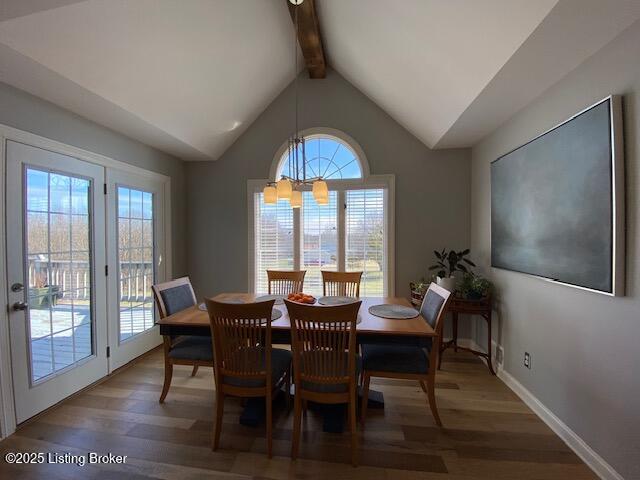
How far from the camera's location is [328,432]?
6.18ft

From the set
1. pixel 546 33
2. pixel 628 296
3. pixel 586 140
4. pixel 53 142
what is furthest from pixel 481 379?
pixel 53 142

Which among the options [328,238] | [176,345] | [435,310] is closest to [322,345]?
[435,310]

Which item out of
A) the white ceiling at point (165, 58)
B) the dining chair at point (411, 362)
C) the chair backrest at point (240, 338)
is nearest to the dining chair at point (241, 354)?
the chair backrest at point (240, 338)

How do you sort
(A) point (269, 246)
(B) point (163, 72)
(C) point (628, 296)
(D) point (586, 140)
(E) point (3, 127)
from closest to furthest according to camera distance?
1. (C) point (628, 296)
2. (D) point (586, 140)
3. (E) point (3, 127)
4. (B) point (163, 72)
5. (A) point (269, 246)

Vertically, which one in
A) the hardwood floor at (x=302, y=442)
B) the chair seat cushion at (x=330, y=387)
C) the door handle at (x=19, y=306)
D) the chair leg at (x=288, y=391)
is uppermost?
the door handle at (x=19, y=306)

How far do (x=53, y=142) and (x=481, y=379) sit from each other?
4.19 metres

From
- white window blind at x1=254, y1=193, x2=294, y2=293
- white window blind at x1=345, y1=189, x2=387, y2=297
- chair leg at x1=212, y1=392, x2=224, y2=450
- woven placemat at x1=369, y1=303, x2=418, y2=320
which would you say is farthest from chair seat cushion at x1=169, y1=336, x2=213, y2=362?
white window blind at x1=345, y1=189, x2=387, y2=297

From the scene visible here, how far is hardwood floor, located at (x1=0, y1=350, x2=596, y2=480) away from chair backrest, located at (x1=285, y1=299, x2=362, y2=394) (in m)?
0.52

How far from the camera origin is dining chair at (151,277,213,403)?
2096mm

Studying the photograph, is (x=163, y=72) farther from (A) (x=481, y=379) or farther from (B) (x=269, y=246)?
(A) (x=481, y=379)

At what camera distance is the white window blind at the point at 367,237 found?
3.47m

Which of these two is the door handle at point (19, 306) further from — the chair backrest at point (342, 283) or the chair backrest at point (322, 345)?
the chair backrest at point (342, 283)

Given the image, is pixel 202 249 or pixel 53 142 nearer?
pixel 53 142

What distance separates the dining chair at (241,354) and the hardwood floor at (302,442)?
176 mm
